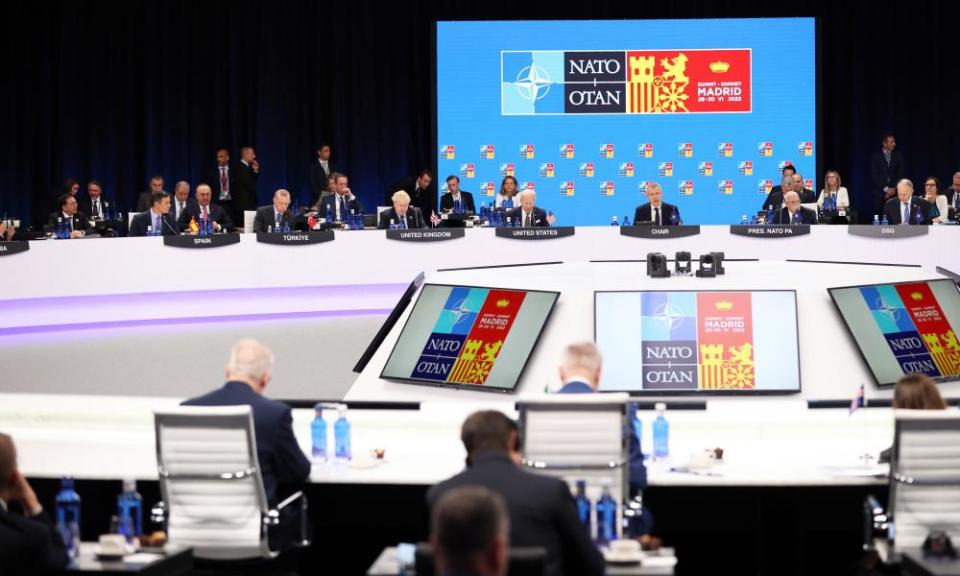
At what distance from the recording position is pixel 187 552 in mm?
4492

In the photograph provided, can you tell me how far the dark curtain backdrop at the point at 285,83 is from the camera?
1805 centimetres

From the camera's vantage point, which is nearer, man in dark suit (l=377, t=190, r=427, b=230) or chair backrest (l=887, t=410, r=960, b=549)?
chair backrest (l=887, t=410, r=960, b=549)

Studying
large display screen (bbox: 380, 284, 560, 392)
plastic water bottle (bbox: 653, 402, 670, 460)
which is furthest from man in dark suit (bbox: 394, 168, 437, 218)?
plastic water bottle (bbox: 653, 402, 670, 460)

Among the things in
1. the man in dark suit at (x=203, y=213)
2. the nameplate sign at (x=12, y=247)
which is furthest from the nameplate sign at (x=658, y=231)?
the nameplate sign at (x=12, y=247)

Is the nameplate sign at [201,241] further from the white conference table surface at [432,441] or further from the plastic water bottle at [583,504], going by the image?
the plastic water bottle at [583,504]

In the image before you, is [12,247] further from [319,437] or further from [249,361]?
[249,361]

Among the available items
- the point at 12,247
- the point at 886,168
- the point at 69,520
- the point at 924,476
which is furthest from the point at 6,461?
the point at 886,168

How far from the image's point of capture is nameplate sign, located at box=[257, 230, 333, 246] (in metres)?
13.8

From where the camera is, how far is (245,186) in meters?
17.3

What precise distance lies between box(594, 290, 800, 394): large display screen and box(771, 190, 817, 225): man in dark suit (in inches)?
260

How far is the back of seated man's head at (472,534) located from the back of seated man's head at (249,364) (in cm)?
261

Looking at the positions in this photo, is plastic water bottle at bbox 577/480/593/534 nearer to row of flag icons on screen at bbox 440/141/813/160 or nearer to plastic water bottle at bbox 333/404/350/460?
plastic water bottle at bbox 333/404/350/460

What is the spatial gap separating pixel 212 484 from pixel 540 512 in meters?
1.67

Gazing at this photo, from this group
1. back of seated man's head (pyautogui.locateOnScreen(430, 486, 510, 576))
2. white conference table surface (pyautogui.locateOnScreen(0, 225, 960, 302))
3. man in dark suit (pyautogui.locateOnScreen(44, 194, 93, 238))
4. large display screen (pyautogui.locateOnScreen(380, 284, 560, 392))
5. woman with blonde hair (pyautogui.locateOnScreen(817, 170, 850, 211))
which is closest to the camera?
back of seated man's head (pyautogui.locateOnScreen(430, 486, 510, 576))
